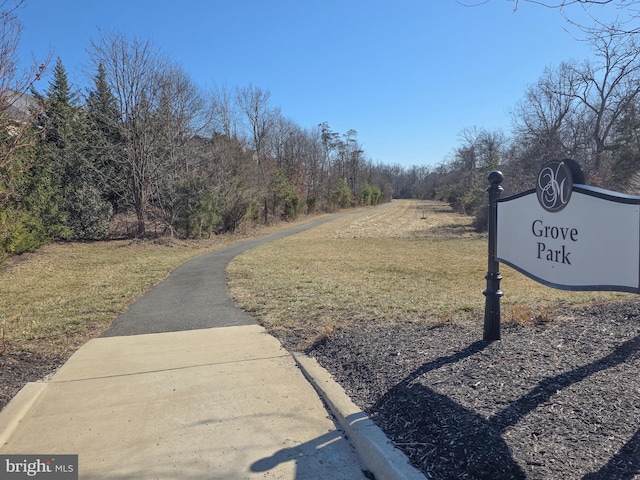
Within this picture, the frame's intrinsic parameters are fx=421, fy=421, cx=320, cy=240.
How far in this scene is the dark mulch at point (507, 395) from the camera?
7.86 ft

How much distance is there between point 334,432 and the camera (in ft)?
10.2

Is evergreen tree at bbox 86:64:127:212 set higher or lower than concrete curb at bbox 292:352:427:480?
higher

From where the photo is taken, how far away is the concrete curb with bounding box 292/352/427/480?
249 cm

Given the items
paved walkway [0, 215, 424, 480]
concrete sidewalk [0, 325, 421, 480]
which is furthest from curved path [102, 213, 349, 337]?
concrete sidewalk [0, 325, 421, 480]

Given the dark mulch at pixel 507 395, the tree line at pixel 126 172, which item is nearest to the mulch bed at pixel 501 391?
the dark mulch at pixel 507 395

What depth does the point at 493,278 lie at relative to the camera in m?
4.37

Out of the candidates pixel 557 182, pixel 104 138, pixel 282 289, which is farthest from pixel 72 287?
pixel 104 138

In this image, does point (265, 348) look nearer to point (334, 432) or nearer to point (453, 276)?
point (334, 432)

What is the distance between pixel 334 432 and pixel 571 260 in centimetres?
230

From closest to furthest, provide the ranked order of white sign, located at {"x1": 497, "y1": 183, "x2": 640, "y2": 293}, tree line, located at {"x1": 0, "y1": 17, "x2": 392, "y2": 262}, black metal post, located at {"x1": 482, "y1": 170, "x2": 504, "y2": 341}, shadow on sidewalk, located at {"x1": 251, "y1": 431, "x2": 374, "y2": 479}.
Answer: shadow on sidewalk, located at {"x1": 251, "y1": 431, "x2": 374, "y2": 479} < white sign, located at {"x1": 497, "y1": 183, "x2": 640, "y2": 293} < black metal post, located at {"x1": 482, "y1": 170, "x2": 504, "y2": 341} < tree line, located at {"x1": 0, "y1": 17, "x2": 392, "y2": 262}

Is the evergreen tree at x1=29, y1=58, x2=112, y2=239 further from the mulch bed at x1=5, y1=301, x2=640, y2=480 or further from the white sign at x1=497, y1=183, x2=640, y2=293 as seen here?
the white sign at x1=497, y1=183, x2=640, y2=293

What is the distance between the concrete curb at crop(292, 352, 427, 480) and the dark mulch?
79mm

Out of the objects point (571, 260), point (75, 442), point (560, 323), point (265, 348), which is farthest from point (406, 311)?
point (75, 442)

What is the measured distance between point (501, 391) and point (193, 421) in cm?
236
